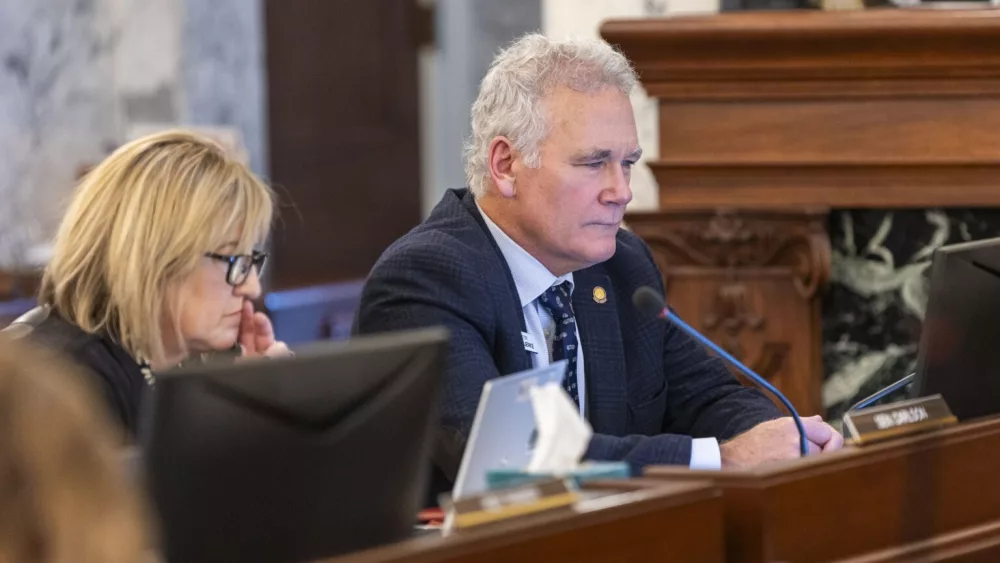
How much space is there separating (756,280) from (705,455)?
1396 mm

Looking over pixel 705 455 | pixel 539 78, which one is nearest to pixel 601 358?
pixel 705 455

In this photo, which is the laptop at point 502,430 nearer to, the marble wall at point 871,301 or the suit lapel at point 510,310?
the suit lapel at point 510,310

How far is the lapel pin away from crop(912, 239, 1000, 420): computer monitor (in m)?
0.67

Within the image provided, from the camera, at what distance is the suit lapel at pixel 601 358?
2549 mm

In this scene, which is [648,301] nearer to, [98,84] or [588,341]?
[588,341]

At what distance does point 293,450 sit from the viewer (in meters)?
1.36

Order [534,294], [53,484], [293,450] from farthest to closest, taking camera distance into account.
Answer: [534,294] < [293,450] < [53,484]

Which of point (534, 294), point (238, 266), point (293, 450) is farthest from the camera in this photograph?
point (534, 294)

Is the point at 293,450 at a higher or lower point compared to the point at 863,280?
higher

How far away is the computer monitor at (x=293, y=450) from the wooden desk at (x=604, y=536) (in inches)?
3.7

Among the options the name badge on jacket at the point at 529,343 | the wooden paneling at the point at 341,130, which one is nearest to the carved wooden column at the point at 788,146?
the name badge on jacket at the point at 529,343

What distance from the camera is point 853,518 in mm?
1739

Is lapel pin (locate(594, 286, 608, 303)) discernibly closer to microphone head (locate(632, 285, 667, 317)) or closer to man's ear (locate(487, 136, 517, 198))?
man's ear (locate(487, 136, 517, 198))

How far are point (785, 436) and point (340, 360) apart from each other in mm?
1118
